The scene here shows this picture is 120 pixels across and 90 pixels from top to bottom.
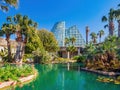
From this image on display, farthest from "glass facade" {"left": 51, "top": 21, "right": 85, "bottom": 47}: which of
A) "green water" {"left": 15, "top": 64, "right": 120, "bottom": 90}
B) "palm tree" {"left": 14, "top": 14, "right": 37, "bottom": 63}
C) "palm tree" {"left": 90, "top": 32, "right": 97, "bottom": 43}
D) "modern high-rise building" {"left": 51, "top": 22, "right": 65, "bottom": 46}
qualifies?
"green water" {"left": 15, "top": 64, "right": 120, "bottom": 90}

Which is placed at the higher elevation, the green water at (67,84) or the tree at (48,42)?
the tree at (48,42)

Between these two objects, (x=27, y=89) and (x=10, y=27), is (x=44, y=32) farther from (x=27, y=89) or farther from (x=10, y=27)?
(x=27, y=89)

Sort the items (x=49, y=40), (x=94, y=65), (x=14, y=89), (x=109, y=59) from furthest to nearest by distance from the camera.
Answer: (x=49, y=40), (x=94, y=65), (x=109, y=59), (x=14, y=89)

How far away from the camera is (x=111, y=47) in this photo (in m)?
32.8

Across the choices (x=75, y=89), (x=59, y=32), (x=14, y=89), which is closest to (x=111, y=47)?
(x=75, y=89)

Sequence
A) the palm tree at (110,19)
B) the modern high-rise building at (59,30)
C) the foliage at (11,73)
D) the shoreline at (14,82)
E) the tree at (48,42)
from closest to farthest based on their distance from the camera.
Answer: the shoreline at (14,82)
the foliage at (11,73)
the palm tree at (110,19)
the tree at (48,42)
the modern high-rise building at (59,30)

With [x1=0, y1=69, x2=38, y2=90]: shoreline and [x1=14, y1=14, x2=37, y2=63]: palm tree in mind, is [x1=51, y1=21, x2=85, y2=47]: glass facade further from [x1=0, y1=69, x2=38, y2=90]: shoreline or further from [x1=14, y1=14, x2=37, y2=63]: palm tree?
[x1=0, y1=69, x2=38, y2=90]: shoreline

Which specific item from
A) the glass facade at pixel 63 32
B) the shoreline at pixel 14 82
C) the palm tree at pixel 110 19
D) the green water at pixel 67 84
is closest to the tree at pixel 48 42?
the palm tree at pixel 110 19

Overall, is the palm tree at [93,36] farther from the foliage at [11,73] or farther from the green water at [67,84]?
the foliage at [11,73]

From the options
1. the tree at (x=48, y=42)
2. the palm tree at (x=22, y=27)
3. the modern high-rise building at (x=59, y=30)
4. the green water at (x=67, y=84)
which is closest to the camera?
the green water at (x=67, y=84)

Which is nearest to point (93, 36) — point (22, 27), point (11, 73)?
point (22, 27)

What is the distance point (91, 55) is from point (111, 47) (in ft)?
10.2

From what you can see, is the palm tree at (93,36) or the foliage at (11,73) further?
the palm tree at (93,36)

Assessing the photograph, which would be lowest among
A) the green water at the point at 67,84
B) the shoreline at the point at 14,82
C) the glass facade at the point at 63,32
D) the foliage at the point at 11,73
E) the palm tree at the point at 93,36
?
the green water at the point at 67,84
